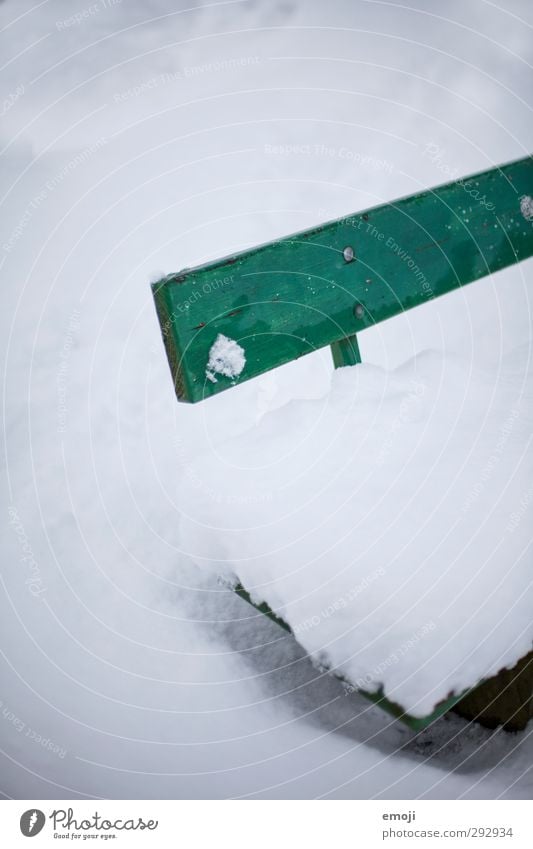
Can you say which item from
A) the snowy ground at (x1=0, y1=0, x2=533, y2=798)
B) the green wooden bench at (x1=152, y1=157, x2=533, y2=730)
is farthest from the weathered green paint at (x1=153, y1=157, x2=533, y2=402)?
the snowy ground at (x1=0, y1=0, x2=533, y2=798)

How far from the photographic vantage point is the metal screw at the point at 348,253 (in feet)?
2.64

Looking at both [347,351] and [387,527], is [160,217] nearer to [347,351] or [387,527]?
[347,351]

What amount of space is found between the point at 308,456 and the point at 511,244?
42 cm

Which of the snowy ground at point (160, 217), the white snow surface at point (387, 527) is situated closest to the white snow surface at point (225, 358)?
the white snow surface at point (387, 527)

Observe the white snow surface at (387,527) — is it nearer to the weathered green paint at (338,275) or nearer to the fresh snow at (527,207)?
the weathered green paint at (338,275)

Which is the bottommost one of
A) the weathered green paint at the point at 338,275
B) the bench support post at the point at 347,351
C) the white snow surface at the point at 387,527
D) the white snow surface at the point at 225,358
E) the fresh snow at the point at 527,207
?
the white snow surface at the point at 387,527

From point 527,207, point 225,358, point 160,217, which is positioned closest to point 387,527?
point 225,358

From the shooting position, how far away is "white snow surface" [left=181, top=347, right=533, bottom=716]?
72cm

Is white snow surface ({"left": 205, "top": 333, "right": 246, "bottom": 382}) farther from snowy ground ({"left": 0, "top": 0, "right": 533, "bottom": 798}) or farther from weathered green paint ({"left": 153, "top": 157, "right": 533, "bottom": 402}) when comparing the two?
snowy ground ({"left": 0, "top": 0, "right": 533, "bottom": 798})

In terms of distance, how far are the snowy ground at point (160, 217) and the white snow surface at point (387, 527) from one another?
10.1 inches

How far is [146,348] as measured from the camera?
1364mm

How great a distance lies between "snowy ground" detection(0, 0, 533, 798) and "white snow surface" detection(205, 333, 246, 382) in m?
0.41

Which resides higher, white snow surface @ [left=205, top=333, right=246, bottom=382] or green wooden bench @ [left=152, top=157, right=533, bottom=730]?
green wooden bench @ [left=152, top=157, right=533, bottom=730]
